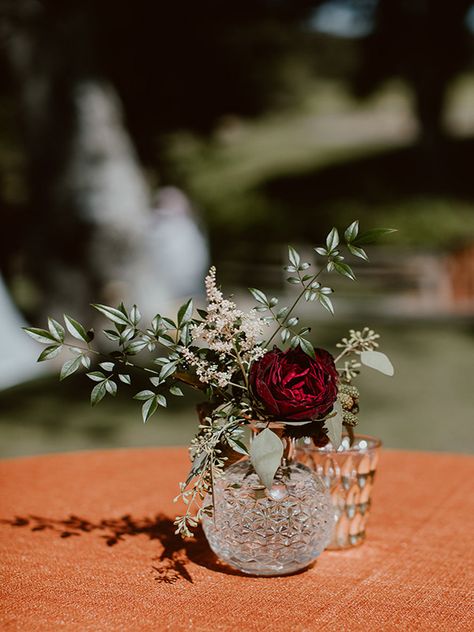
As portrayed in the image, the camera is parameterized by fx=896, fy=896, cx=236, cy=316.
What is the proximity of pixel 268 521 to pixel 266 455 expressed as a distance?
16 centimetres

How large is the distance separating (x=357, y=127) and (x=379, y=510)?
110 feet

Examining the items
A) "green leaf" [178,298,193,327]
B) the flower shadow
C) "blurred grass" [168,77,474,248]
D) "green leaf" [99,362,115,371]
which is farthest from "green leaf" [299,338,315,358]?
"blurred grass" [168,77,474,248]

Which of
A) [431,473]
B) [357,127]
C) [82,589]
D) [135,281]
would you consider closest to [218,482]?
[82,589]

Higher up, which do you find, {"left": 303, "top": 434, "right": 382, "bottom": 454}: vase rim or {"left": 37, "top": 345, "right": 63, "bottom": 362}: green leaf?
{"left": 37, "top": 345, "right": 63, "bottom": 362}: green leaf

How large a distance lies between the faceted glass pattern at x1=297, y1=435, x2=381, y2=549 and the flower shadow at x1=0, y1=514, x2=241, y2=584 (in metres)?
0.27

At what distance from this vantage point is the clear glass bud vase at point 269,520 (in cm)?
162

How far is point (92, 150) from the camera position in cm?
977

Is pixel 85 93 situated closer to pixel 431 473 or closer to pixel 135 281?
pixel 135 281

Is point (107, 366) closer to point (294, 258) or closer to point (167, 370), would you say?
point (167, 370)

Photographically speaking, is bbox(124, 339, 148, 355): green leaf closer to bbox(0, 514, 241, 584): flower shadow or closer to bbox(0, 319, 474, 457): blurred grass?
bbox(0, 514, 241, 584): flower shadow

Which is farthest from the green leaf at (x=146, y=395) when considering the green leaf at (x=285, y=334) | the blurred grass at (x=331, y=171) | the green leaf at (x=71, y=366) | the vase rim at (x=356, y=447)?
the blurred grass at (x=331, y=171)

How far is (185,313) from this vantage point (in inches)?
66.2

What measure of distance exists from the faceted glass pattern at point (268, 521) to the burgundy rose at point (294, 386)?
15cm

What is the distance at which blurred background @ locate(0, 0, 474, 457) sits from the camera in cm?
841
